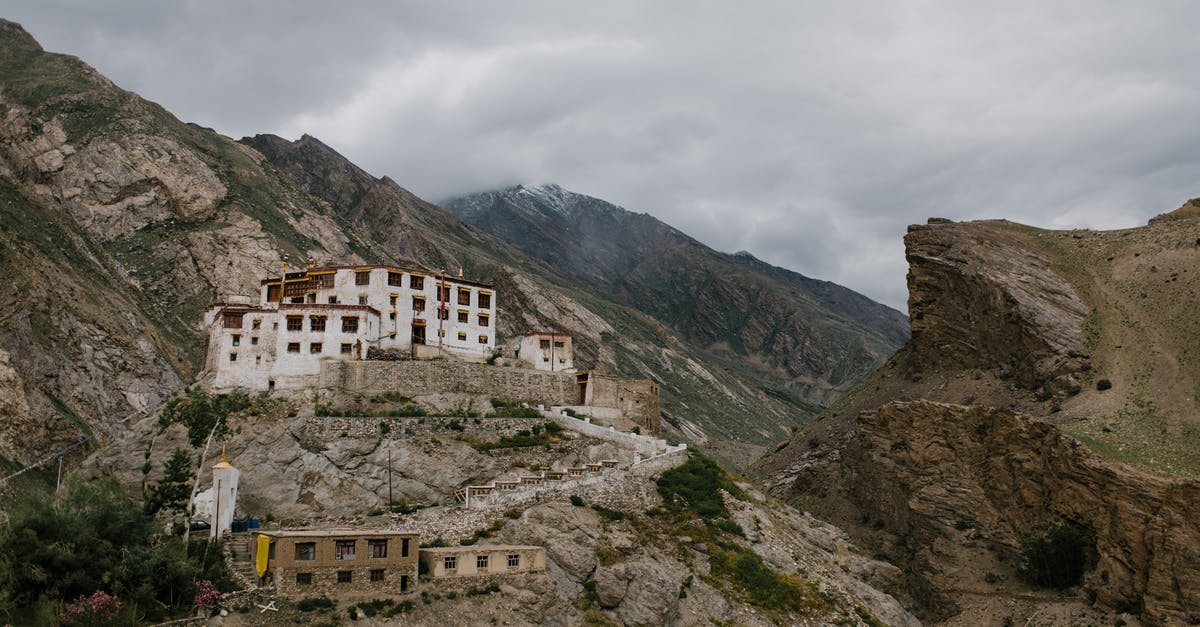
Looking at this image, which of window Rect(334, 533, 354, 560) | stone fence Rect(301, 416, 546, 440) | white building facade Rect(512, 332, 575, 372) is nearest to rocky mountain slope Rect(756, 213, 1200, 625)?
white building facade Rect(512, 332, 575, 372)

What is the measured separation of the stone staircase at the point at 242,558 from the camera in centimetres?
4231

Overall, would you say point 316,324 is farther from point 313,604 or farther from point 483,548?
point 313,604

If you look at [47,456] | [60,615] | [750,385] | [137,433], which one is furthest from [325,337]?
[750,385]

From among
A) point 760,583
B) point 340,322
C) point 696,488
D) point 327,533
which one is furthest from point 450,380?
point 760,583

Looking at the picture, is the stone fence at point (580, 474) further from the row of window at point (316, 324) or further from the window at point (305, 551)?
the row of window at point (316, 324)

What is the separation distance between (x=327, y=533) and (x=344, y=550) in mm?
1094

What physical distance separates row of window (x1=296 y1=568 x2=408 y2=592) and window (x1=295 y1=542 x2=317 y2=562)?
69cm

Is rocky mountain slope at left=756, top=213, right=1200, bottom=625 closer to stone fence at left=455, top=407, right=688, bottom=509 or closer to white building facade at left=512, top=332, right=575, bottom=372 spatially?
stone fence at left=455, top=407, right=688, bottom=509

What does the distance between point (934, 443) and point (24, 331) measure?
264 feet

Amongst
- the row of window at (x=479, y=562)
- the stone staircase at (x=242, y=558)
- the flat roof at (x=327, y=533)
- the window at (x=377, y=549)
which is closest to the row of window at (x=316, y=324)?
the stone staircase at (x=242, y=558)

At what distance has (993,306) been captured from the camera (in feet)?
265

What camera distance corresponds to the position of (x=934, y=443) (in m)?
71.6

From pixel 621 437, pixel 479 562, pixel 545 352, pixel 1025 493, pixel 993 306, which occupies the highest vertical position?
pixel 993 306

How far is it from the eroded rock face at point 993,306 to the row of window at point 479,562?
4590cm
